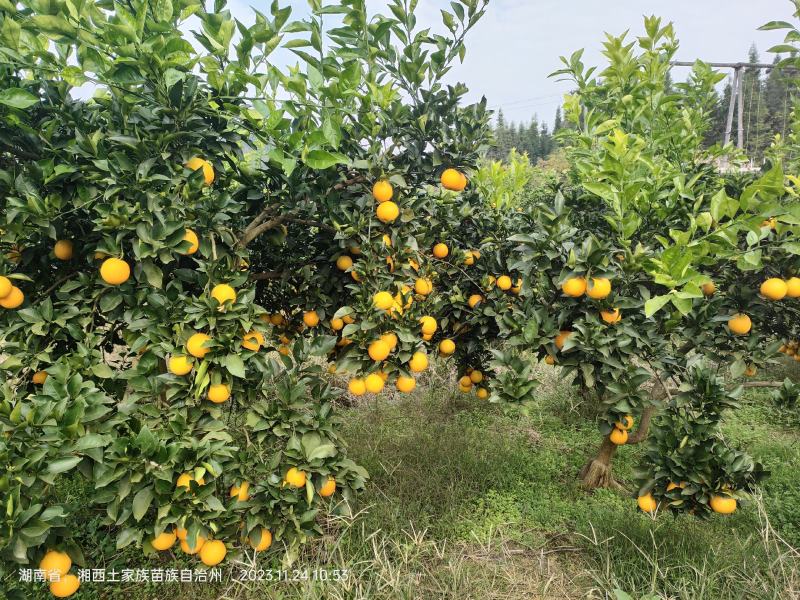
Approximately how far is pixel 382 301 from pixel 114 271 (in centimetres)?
84

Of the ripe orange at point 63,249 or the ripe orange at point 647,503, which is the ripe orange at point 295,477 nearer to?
the ripe orange at point 63,249

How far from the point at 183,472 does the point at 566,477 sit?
2.59 meters

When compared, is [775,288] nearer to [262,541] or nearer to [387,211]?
[387,211]

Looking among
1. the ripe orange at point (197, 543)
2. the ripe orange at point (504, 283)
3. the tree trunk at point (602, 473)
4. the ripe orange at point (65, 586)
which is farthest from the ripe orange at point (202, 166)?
the tree trunk at point (602, 473)

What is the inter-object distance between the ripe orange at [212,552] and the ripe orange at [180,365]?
533 millimetres

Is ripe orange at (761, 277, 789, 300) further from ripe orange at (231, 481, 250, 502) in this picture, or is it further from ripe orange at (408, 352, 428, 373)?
ripe orange at (231, 481, 250, 502)

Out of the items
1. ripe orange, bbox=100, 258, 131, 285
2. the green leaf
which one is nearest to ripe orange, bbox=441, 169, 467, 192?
ripe orange, bbox=100, 258, 131, 285

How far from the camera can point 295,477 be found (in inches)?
63.0

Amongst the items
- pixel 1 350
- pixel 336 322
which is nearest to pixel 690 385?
pixel 336 322

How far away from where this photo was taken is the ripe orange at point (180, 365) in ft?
4.68

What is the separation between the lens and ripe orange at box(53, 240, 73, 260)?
167 cm

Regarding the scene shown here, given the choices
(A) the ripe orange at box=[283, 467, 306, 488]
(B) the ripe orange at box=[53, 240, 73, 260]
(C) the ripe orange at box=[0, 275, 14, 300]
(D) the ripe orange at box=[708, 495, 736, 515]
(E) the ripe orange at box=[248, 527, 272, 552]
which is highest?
(B) the ripe orange at box=[53, 240, 73, 260]

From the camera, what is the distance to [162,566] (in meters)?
2.23

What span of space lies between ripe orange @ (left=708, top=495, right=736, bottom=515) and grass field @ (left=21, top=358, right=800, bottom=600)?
38 centimetres
